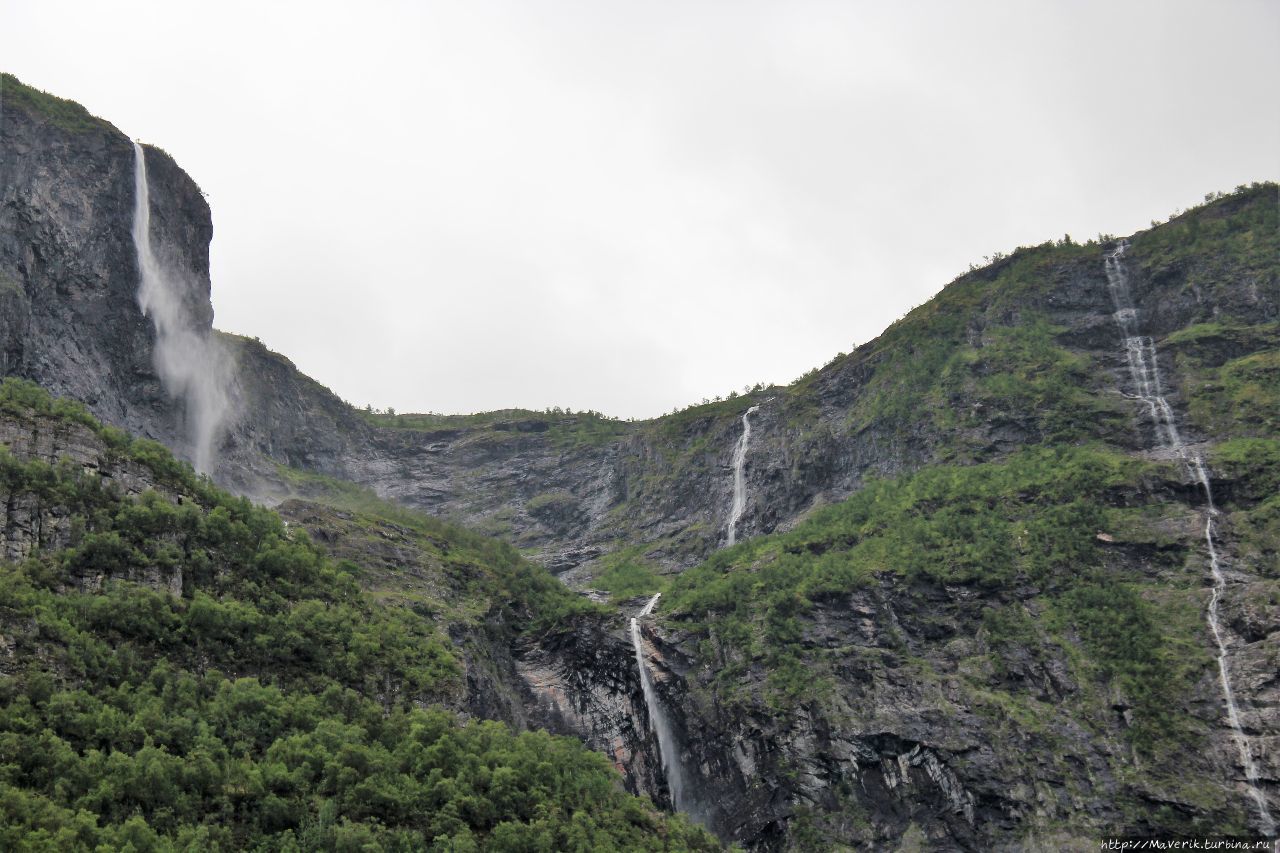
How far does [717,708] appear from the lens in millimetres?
63531

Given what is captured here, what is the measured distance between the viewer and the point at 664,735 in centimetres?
6444

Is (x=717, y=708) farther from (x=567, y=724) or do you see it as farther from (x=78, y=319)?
(x=78, y=319)

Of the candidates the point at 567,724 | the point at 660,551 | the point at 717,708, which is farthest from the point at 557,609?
the point at 660,551

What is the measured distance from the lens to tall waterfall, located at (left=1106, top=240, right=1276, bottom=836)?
4969 cm

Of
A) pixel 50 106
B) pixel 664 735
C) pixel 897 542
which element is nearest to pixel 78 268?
pixel 50 106

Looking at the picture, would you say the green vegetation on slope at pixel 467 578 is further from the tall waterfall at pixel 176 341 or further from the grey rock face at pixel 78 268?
the grey rock face at pixel 78 268

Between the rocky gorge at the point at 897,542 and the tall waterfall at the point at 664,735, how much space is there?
0.56m

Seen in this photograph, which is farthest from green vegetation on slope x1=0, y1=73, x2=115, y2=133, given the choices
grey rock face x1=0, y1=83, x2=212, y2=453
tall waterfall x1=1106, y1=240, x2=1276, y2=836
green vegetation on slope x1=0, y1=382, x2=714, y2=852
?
tall waterfall x1=1106, y1=240, x2=1276, y2=836

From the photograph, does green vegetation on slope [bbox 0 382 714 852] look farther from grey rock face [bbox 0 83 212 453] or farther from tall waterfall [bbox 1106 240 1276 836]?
tall waterfall [bbox 1106 240 1276 836]

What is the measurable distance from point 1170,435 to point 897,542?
2191 centimetres

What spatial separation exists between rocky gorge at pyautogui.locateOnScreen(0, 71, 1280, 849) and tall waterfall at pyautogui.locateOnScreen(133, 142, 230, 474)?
133cm

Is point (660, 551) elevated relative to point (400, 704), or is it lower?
elevated

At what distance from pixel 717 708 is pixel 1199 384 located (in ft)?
145

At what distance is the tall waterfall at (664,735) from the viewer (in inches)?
2451
